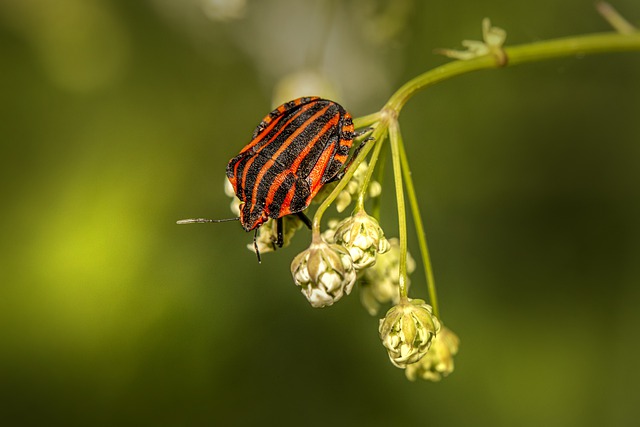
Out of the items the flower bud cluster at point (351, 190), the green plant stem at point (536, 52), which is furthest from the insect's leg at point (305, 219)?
the green plant stem at point (536, 52)

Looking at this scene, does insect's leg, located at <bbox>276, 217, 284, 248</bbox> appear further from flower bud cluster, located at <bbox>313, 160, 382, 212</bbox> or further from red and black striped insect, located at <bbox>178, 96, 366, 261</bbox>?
flower bud cluster, located at <bbox>313, 160, 382, 212</bbox>

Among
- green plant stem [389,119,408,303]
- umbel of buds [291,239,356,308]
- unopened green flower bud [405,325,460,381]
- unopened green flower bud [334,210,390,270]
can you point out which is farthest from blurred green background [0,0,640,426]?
umbel of buds [291,239,356,308]

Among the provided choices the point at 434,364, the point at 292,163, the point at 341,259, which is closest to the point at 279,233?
the point at 292,163

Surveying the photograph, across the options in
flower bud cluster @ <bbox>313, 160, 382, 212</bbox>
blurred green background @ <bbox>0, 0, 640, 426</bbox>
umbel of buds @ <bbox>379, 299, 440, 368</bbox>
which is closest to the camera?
umbel of buds @ <bbox>379, 299, 440, 368</bbox>

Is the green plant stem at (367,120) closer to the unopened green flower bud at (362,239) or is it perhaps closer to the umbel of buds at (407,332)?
the unopened green flower bud at (362,239)

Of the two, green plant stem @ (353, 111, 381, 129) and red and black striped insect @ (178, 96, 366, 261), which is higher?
green plant stem @ (353, 111, 381, 129)
